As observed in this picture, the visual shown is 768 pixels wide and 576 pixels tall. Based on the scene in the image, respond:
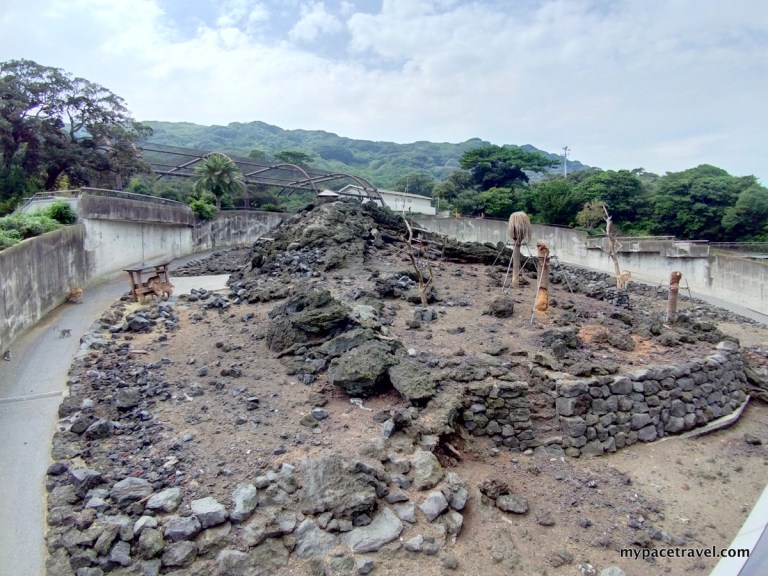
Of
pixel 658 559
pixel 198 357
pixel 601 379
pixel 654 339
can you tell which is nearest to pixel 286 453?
pixel 198 357

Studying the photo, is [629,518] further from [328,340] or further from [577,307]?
[577,307]

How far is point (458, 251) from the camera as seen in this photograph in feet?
55.2

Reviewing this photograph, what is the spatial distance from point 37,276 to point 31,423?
5.31 m

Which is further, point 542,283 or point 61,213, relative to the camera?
point 61,213

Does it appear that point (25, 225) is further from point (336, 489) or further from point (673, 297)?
point (673, 297)

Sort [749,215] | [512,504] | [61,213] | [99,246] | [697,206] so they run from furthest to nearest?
[697,206]
[749,215]
[99,246]
[61,213]
[512,504]

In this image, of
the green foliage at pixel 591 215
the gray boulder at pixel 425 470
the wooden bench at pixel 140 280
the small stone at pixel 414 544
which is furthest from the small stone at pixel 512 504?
the green foliage at pixel 591 215

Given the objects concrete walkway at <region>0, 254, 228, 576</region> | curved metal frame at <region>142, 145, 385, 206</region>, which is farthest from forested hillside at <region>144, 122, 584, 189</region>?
concrete walkway at <region>0, 254, 228, 576</region>

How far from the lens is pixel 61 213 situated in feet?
48.1

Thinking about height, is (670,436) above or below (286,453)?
below

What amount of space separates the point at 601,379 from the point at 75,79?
22.7m

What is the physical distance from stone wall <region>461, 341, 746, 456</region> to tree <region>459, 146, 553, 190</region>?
1272 inches

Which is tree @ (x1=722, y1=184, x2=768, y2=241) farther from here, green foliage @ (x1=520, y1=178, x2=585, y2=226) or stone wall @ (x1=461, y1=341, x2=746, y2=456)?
stone wall @ (x1=461, y1=341, x2=746, y2=456)

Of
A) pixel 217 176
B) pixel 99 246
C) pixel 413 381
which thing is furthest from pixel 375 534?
pixel 217 176
